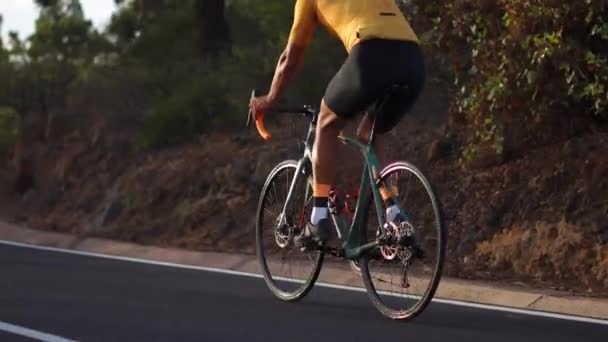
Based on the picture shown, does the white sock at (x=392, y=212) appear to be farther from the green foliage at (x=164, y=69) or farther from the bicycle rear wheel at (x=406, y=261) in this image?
the green foliage at (x=164, y=69)

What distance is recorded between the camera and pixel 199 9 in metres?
17.9

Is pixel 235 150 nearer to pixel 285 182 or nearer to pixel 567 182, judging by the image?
pixel 567 182

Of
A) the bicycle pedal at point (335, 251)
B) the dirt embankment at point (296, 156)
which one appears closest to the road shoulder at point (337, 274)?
the dirt embankment at point (296, 156)

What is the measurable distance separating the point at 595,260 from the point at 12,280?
4044 mm

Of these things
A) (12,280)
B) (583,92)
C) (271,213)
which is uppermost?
(583,92)

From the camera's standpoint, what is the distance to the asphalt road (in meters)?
6.90

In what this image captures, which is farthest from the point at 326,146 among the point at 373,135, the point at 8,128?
the point at 8,128

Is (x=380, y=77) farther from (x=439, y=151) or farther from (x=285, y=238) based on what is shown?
(x=439, y=151)

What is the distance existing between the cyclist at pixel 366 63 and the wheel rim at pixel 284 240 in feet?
2.07

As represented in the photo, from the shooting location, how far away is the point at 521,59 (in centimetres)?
1017

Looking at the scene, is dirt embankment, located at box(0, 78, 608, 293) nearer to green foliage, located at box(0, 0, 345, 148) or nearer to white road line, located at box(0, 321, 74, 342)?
green foliage, located at box(0, 0, 345, 148)

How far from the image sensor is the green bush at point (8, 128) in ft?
67.4

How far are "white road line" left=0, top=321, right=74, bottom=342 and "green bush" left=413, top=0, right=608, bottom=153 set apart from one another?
445 cm

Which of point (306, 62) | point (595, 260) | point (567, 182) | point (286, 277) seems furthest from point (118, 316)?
point (306, 62)
